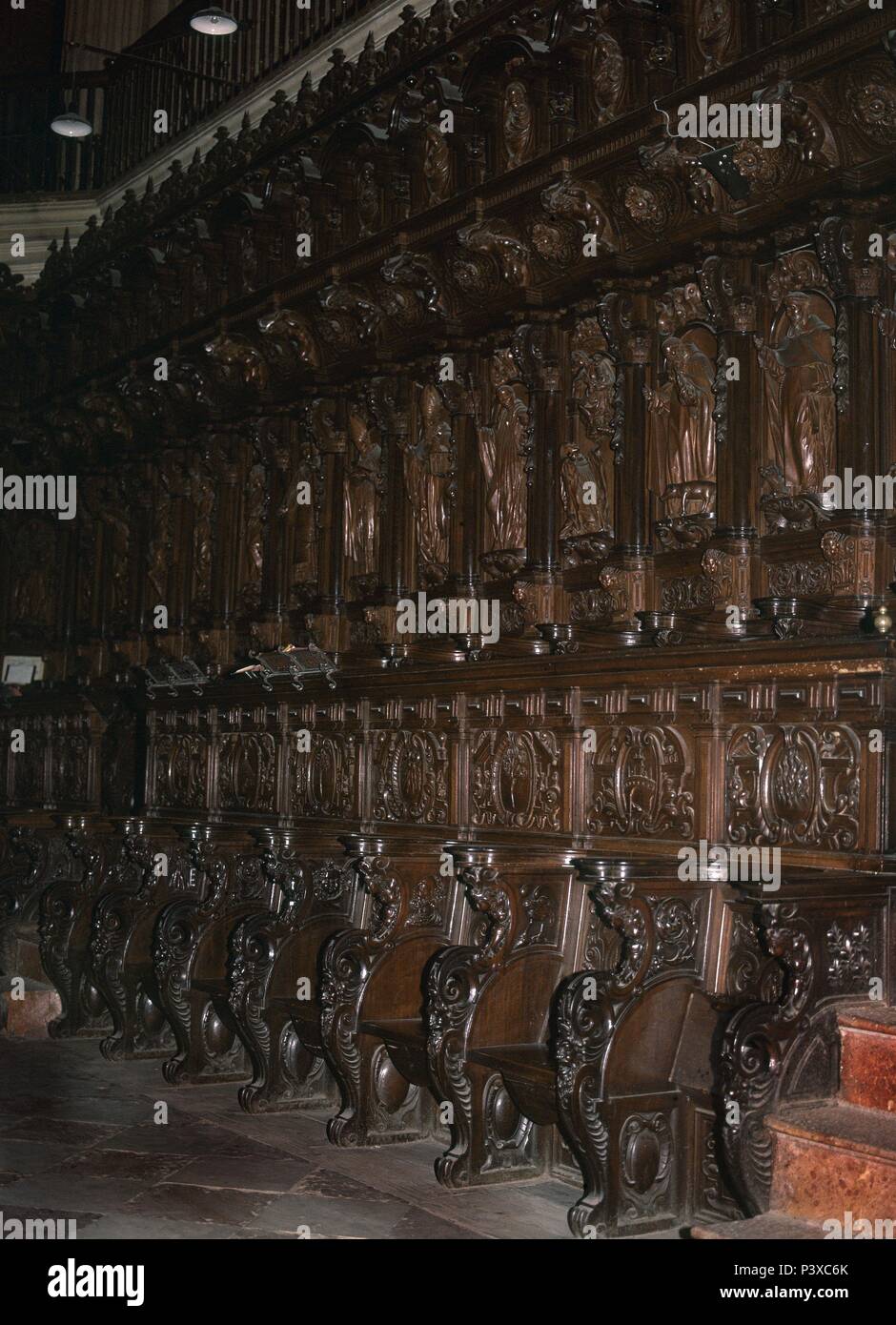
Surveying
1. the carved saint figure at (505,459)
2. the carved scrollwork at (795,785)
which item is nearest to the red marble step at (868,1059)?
the carved scrollwork at (795,785)

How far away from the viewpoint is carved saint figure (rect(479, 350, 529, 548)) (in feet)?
22.4

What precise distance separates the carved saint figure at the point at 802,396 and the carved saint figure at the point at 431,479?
2085mm

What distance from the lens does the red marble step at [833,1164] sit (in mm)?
3553

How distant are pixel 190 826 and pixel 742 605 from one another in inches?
102

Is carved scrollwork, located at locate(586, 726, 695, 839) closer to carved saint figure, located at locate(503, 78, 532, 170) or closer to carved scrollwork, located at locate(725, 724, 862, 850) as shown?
carved scrollwork, located at locate(725, 724, 862, 850)

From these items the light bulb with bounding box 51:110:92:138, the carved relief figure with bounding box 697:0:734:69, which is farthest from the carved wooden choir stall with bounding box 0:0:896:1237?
the light bulb with bounding box 51:110:92:138

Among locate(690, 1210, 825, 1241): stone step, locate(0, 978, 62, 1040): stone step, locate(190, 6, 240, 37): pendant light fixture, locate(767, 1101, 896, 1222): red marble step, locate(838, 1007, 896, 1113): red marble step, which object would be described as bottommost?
locate(0, 978, 62, 1040): stone step

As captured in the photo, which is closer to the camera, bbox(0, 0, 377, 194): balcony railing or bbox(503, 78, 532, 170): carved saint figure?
bbox(503, 78, 532, 170): carved saint figure

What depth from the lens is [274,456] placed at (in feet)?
28.0

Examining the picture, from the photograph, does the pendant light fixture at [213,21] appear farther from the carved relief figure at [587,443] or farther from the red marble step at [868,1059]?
the red marble step at [868,1059]

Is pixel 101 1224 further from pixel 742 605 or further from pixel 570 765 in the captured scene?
pixel 742 605

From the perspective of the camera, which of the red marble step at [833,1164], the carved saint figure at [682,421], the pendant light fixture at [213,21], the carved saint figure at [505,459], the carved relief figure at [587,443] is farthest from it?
the pendant light fixture at [213,21]

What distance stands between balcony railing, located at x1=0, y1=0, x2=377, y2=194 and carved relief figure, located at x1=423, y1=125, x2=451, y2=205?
1455 millimetres

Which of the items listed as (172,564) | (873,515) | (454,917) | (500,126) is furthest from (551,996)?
(172,564)
